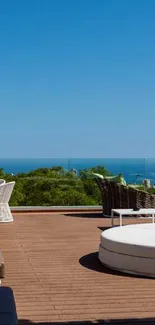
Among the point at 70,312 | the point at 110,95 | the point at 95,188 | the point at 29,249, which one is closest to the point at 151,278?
the point at 70,312

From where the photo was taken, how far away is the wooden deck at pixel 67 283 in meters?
4.43

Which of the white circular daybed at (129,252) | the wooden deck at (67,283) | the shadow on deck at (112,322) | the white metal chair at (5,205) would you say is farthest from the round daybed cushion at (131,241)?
the white metal chair at (5,205)

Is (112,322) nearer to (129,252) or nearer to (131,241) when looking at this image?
(129,252)

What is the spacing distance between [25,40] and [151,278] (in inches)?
951

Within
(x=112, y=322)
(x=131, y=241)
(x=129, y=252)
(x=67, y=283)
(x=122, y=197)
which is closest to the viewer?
(x=112, y=322)

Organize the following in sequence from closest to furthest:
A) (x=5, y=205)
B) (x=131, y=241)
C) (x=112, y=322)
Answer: (x=112, y=322)
(x=131, y=241)
(x=5, y=205)

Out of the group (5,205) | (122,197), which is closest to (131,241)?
(5,205)

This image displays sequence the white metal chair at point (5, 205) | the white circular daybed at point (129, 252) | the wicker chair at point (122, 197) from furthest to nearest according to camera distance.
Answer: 1. the wicker chair at point (122, 197)
2. the white metal chair at point (5, 205)
3. the white circular daybed at point (129, 252)

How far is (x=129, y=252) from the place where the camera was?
19.0ft

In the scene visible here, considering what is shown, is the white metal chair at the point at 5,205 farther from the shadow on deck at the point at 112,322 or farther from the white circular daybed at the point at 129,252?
the shadow on deck at the point at 112,322

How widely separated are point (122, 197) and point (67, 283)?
535cm

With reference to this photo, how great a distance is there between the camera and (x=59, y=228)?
368 inches

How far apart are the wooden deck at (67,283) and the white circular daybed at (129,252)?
12 centimetres

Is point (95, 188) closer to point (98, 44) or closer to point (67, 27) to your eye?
point (67, 27)
